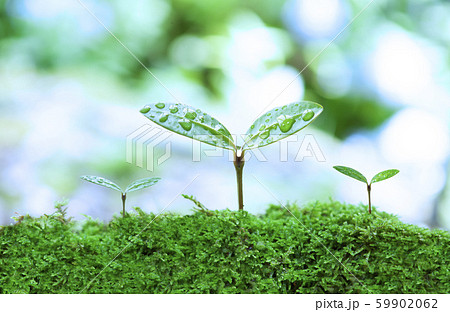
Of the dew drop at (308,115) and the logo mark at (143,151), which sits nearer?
the dew drop at (308,115)

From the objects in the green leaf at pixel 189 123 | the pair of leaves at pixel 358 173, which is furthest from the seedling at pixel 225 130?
the pair of leaves at pixel 358 173

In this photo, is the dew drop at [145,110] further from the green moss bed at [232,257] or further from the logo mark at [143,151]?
the logo mark at [143,151]

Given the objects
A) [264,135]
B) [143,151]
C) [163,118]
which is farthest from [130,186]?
[143,151]

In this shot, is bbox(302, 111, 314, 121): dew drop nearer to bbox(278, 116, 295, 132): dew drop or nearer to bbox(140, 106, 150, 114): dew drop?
bbox(278, 116, 295, 132): dew drop

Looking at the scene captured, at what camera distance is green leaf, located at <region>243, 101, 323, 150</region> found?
26.8 inches

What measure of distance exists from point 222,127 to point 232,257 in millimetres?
249

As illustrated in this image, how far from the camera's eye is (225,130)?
722mm

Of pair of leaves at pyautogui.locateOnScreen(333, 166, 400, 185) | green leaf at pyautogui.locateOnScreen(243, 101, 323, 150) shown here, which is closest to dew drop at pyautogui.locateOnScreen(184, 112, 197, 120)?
green leaf at pyautogui.locateOnScreen(243, 101, 323, 150)

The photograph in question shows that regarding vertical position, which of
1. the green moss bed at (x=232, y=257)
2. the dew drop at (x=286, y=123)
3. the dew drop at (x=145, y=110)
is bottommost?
the green moss bed at (x=232, y=257)

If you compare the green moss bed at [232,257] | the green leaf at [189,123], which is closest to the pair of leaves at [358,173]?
the green moss bed at [232,257]

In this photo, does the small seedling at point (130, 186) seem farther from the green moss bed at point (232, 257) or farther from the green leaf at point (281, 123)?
the green leaf at point (281, 123)

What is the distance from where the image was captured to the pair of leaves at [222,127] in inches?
26.9

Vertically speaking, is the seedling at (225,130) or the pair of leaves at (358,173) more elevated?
the seedling at (225,130)
